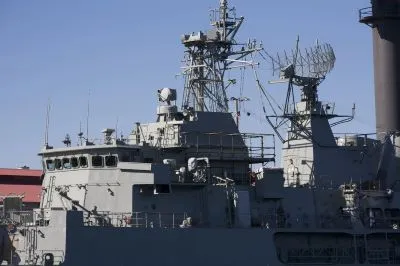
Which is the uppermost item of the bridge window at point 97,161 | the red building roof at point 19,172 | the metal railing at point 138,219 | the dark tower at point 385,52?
the dark tower at point 385,52

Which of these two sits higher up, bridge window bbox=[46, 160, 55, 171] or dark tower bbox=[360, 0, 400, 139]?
dark tower bbox=[360, 0, 400, 139]

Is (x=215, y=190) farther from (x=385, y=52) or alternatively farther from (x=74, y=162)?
(x=385, y=52)

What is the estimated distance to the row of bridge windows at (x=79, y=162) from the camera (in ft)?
104

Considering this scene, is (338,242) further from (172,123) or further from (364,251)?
(172,123)

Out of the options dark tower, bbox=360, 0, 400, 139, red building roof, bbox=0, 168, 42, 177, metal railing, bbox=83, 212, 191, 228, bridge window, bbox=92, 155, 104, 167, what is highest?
dark tower, bbox=360, 0, 400, 139

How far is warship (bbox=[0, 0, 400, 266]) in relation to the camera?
29969mm

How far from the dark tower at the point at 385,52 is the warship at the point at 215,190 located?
2937mm

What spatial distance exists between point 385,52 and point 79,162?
1781 centimetres

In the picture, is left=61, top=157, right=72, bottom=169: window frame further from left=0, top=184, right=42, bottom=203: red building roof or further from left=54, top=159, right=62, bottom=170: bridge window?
left=0, top=184, right=42, bottom=203: red building roof

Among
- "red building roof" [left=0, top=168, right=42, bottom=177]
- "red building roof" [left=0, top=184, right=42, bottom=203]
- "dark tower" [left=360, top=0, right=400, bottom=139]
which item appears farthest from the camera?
"red building roof" [left=0, top=168, right=42, bottom=177]

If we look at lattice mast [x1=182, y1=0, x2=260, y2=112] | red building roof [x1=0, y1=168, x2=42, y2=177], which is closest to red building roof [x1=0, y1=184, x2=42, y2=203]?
red building roof [x1=0, y1=168, x2=42, y2=177]

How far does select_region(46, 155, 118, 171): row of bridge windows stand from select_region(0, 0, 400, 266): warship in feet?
0.16

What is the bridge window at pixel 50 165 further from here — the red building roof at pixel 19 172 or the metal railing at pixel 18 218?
the red building roof at pixel 19 172

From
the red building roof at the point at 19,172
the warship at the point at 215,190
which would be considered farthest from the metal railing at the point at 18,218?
the red building roof at the point at 19,172
